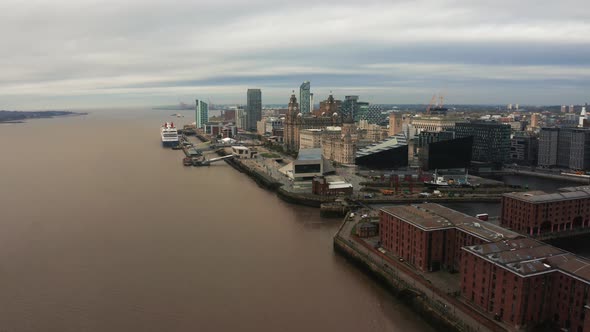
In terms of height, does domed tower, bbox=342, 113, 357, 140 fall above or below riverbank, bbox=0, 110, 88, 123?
above

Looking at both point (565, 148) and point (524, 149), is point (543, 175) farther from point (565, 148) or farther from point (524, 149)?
point (524, 149)

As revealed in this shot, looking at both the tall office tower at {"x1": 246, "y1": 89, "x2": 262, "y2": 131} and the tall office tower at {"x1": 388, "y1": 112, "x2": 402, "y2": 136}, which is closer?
→ the tall office tower at {"x1": 388, "y1": 112, "x2": 402, "y2": 136}

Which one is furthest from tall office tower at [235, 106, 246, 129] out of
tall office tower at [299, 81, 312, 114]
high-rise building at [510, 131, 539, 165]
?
high-rise building at [510, 131, 539, 165]

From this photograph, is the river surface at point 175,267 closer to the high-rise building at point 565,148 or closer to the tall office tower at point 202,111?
the high-rise building at point 565,148

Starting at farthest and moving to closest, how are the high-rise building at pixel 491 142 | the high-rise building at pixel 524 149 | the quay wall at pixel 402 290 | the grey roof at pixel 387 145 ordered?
the high-rise building at pixel 524 149
the high-rise building at pixel 491 142
the grey roof at pixel 387 145
the quay wall at pixel 402 290

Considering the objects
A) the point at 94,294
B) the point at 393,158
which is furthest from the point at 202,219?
the point at 393,158

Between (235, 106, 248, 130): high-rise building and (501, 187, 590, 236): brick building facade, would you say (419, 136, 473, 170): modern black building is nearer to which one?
(501, 187, 590, 236): brick building facade

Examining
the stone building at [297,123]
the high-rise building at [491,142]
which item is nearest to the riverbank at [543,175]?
the high-rise building at [491,142]
